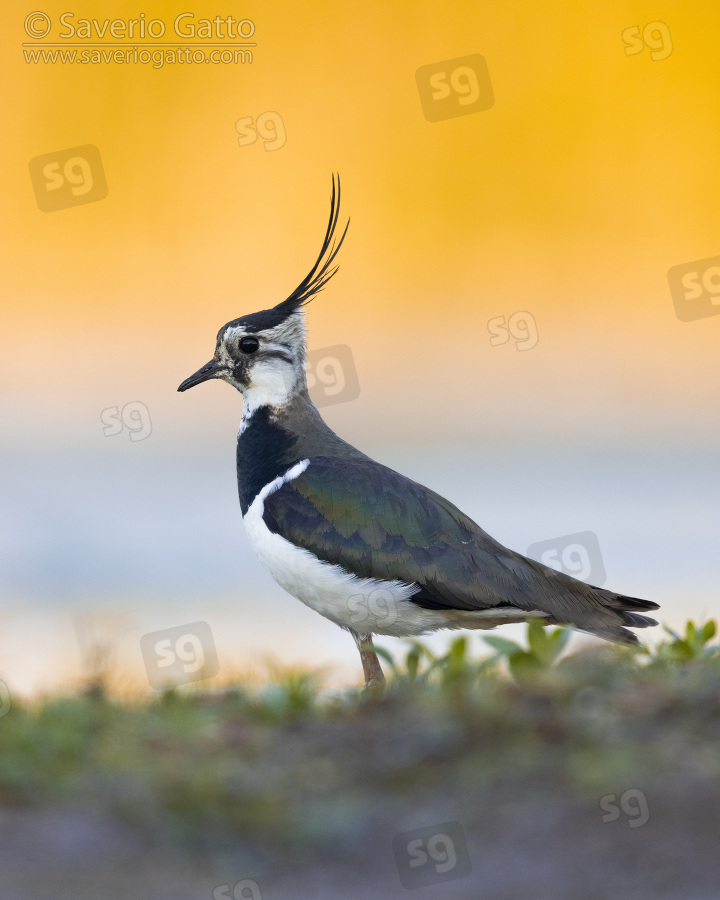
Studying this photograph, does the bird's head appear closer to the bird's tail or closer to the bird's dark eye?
the bird's dark eye

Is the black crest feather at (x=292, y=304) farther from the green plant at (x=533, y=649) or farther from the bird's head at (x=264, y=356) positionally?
the green plant at (x=533, y=649)

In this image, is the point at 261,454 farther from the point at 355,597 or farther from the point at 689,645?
the point at 689,645

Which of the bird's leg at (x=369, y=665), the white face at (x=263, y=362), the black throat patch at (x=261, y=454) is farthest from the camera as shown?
the white face at (x=263, y=362)

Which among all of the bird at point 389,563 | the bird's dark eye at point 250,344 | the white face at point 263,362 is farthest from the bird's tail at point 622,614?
the bird's dark eye at point 250,344

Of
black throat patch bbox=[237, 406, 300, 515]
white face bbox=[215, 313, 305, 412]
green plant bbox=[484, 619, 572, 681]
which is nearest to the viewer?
green plant bbox=[484, 619, 572, 681]

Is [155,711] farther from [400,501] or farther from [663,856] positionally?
[663,856]

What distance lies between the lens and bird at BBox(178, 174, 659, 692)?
4.57 metres

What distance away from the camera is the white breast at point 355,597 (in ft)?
15.0

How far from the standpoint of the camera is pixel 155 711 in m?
3.83

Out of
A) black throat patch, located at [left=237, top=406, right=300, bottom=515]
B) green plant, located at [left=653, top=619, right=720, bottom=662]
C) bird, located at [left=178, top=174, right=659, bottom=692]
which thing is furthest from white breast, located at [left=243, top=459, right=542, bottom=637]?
green plant, located at [left=653, top=619, right=720, bottom=662]

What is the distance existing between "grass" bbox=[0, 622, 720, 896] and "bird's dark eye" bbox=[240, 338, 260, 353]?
194 centimetres

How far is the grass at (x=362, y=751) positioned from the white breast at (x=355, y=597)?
2.36 feet

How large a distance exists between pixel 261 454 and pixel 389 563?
2.94 ft

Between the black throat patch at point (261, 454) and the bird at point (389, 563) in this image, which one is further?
the black throat patch at point (261, 454)
